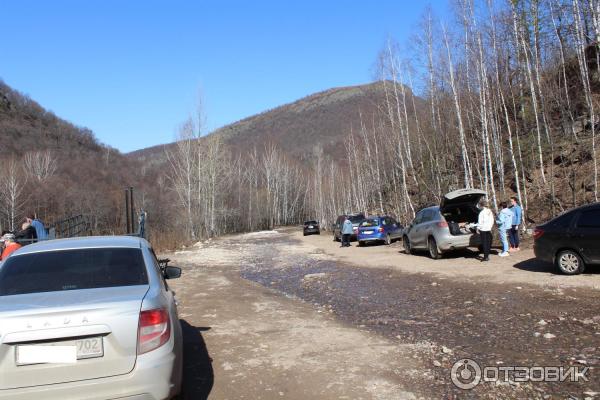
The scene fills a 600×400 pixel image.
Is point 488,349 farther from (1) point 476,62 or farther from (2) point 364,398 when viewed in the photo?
(1) point 476,62

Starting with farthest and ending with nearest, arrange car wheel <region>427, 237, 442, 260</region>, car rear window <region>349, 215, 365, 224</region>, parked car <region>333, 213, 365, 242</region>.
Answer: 1. car rear window <region>349, 215, 365, 224</region>
2. parked car <region>333, 213, 365, 242</region>
3. car wheel <region>427, 237, 442, 260</region>

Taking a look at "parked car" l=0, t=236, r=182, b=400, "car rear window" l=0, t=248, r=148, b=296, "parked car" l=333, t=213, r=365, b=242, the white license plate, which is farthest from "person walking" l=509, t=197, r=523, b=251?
"parked car" l=333, t=213, r=365, b=242

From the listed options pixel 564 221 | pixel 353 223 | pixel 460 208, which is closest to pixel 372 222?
pixel 353 223

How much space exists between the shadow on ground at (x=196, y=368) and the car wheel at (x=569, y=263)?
791 cm

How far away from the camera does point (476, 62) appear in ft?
67.1

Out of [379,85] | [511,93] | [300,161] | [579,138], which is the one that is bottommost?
[579,138]

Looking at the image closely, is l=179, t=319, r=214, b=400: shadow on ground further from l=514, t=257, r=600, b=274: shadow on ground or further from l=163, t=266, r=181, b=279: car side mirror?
l=514, t=257, r=600, b=274: shadow on ground

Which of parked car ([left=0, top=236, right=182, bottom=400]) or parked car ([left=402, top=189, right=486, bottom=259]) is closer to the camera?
parked car ([left=0, top=236, right=182, bottom=400])

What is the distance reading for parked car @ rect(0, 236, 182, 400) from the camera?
11.3 ft

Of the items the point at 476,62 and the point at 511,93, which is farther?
the point at 511,93

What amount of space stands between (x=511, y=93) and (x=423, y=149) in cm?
702

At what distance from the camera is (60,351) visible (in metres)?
3.49

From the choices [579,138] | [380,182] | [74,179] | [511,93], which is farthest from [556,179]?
[74,179]

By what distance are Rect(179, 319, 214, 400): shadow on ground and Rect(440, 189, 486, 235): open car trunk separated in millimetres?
9925
